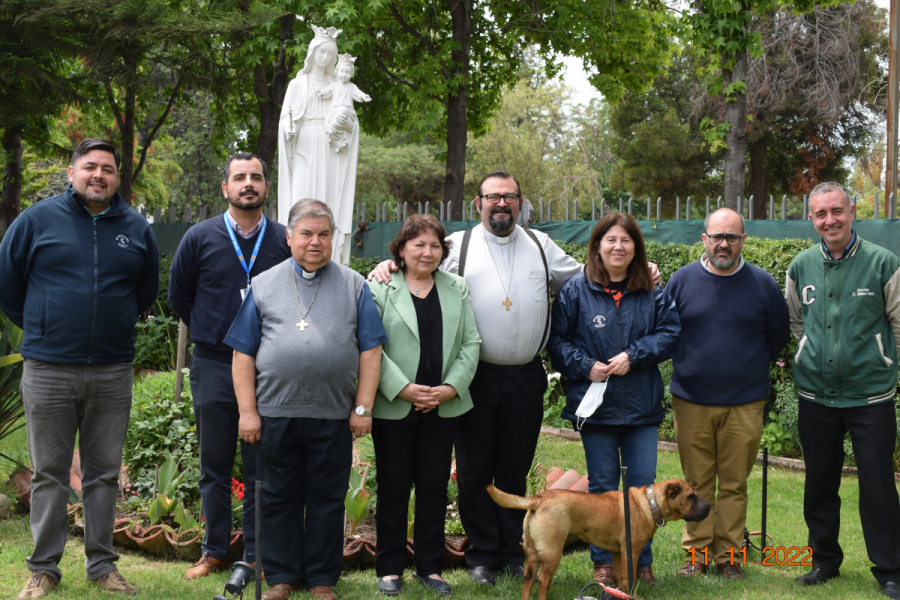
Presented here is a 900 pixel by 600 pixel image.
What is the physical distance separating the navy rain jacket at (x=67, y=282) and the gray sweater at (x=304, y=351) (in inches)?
32.7

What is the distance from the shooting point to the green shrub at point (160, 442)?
5.18 metres

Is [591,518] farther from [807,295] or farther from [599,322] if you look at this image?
[807,295]

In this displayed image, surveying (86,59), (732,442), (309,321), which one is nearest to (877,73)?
(86,59)

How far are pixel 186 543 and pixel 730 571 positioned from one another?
321 centimetres

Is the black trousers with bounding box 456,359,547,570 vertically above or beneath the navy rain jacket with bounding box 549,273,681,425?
beneath

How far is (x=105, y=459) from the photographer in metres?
4.13

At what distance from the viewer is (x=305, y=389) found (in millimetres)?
3727

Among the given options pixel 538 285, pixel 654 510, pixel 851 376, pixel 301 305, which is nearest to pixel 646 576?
pixel 654 510

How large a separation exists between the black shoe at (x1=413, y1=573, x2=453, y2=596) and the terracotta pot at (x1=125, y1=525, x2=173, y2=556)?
A: 1635 millimetres

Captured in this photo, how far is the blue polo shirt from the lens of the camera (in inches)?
148

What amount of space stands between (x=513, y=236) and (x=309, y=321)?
4.37 feet

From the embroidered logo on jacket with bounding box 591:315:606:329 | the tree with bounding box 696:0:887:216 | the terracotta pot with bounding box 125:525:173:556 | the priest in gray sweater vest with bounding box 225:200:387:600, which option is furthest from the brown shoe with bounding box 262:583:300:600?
the tree with bounding box 696:0:887:216

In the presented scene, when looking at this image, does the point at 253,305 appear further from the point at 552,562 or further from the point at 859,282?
the point at 859,282

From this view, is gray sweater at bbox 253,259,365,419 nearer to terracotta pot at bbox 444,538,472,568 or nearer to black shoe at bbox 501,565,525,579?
terracotta pot at bbox 444,538,472,568
